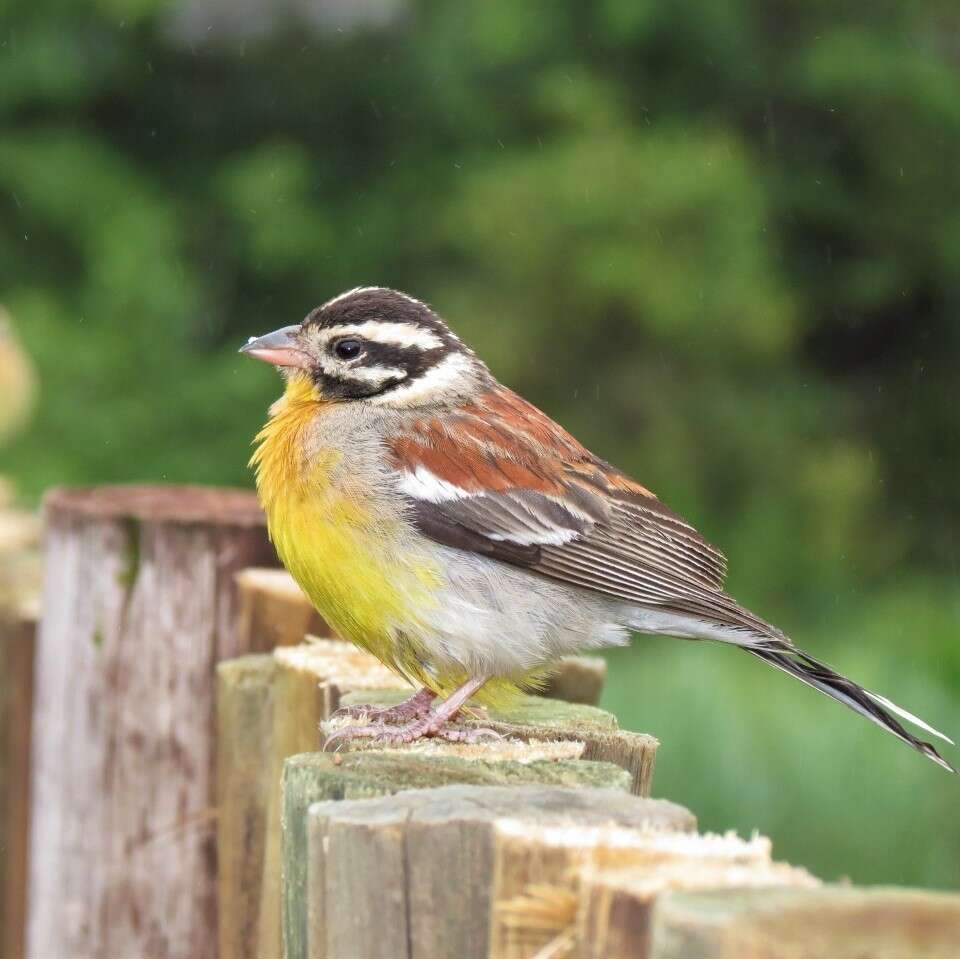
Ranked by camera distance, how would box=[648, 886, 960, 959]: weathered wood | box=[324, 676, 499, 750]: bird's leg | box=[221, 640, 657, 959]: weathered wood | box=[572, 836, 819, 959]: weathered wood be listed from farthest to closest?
box=[221, 640, 657, 959]: weathered wood
box=[324, 676, 499, 750]: bird's leg
box=[572, 836, 819, 959]: weathered wood
box=[648, 886, 960, 959]: weathered wood

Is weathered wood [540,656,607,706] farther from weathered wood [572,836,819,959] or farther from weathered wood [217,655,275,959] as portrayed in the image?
weathered wood [572,836,819,959]

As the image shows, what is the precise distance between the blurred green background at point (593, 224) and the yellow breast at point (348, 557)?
5.64 m

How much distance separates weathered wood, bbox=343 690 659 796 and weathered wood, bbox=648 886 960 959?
132 cm

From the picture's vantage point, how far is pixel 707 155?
11.5 m

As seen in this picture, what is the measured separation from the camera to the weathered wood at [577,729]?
10.5 feet

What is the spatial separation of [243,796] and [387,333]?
4.10 feet

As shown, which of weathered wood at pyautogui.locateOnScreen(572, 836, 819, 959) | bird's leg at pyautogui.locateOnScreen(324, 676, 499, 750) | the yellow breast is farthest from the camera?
the yellow breast

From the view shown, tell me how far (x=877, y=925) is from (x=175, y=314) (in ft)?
29.0

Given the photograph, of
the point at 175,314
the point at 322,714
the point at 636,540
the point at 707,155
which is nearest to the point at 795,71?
the point at 707,155

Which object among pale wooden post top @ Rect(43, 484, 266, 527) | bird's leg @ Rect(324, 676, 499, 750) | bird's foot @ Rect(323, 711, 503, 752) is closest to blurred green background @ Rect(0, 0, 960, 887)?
pale wooden post top @ Rect(43, 484, 266, 527)

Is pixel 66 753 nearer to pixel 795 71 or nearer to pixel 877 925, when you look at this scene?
pixel 877 925

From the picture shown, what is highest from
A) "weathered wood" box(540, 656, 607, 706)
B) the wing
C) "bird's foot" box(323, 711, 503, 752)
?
the wing

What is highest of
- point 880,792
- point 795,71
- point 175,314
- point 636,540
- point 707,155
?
point 795,71

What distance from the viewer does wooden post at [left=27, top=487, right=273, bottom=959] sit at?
4.35 metres
